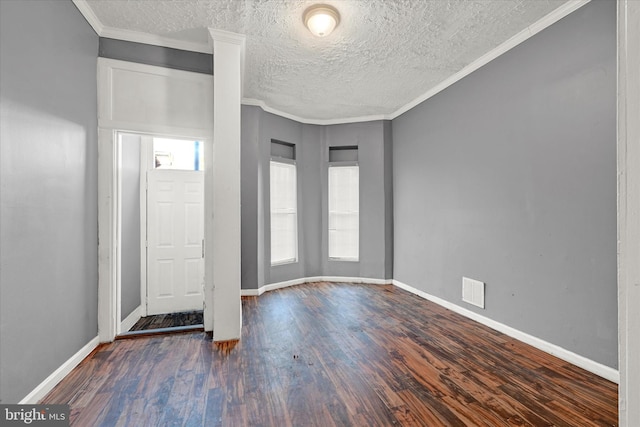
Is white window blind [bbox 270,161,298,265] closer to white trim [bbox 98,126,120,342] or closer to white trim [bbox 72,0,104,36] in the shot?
white trim [bbox 98,126,120,342]

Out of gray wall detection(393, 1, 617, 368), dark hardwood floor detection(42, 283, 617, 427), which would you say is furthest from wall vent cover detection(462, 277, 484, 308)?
dark hardwood floor detection(42, 283, 617, 427)

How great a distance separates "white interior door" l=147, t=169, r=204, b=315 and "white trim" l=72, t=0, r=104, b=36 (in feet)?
5.55

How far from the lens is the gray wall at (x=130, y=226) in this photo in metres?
3.48

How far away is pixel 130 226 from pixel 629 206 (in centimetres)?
428

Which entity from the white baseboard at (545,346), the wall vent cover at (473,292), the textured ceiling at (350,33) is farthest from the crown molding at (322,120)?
the white baseboard at (545,346)

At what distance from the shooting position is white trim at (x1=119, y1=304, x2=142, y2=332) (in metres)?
3.44

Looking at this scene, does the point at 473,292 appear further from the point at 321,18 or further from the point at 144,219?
the point at 144,219

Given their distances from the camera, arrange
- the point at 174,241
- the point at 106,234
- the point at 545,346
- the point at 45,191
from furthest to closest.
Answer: the point at 174,241
the point at 106,234
the point at 545,346
the point at 45,191

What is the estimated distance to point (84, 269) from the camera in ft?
8.27

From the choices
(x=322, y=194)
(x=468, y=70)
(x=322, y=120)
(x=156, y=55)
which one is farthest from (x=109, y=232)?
(x=468, y=70)

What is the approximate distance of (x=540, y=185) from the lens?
8.79 feet

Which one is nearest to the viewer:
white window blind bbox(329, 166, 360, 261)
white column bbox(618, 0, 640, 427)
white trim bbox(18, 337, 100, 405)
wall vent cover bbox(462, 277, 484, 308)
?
white column bbox(618, 0, 640, 427)

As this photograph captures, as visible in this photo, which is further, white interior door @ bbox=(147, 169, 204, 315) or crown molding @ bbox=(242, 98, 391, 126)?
crown molding @ bbox=(242, 98, 391, 126)

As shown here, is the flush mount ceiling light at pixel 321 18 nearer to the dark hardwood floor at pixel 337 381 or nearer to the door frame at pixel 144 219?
the door frame at pixel 144 219
